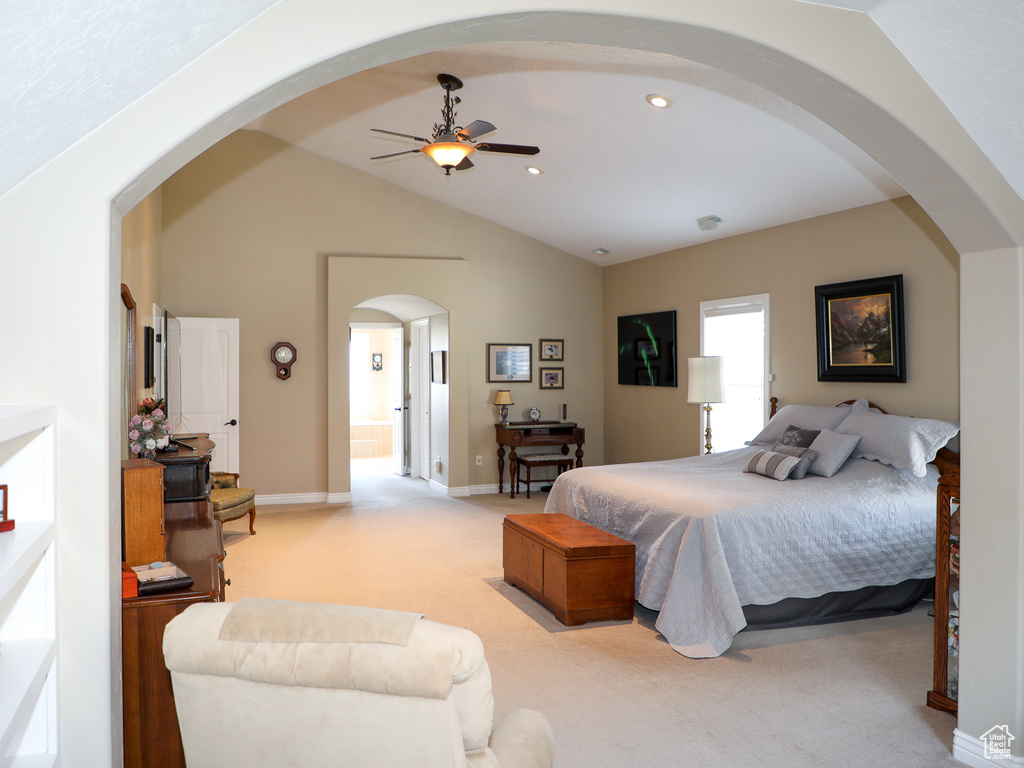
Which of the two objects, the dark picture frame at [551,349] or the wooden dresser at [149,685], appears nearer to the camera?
the wooden dresser at [149,685]

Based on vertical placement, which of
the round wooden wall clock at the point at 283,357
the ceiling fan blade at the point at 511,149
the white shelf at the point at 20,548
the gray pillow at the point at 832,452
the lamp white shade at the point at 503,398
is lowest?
the gray pillow at the point at 832,452

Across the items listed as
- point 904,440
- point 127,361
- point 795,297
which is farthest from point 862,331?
point 127,361

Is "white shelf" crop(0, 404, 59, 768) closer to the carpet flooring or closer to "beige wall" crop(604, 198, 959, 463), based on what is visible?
the carpet flooring

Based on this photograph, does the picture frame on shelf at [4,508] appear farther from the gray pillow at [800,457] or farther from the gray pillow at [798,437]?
the gray pillow at [798,437]

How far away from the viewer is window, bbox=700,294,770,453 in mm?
6336

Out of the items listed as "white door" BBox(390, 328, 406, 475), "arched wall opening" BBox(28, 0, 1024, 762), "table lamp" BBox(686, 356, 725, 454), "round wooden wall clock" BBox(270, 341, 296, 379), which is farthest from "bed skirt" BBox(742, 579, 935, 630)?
"white door" BBox(390, 328, 406, 475)

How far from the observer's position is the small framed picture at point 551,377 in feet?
28.0

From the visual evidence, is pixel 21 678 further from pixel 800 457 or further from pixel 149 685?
pixel 800 457

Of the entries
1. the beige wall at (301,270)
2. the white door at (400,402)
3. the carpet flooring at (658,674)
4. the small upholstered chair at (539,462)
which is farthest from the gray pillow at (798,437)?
the white door at (400,402)

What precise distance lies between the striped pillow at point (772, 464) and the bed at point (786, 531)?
0.01 meters

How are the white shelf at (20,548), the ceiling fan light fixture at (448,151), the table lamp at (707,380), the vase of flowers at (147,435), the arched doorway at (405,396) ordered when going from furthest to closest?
the arched doorway at (405,396), the table lamp at (707,380), the ceiling fan light fixture at (448,151), the vase of flowers at (147,435), the white shelf at (20,548)

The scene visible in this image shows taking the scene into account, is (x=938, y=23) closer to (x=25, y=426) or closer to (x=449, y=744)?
(x=449, y=744)

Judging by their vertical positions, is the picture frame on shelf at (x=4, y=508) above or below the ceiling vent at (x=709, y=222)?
below

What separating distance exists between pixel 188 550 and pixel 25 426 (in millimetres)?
1785
